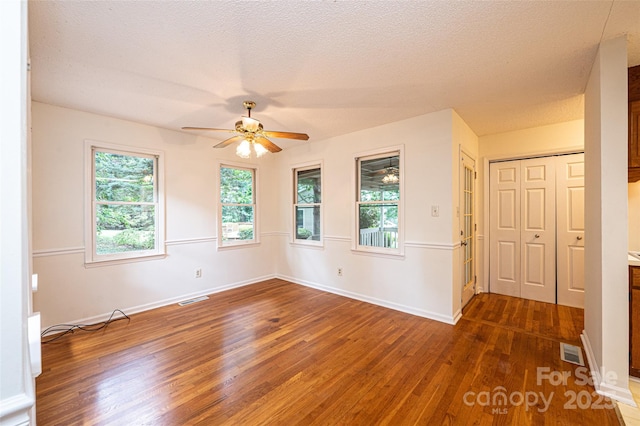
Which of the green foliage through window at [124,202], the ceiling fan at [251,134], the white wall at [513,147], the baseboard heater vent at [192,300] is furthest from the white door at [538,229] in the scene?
the green foliage through window at [124,202]

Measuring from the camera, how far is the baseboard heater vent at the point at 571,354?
2291 mm

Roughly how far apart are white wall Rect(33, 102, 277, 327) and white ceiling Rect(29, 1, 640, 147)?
37cm

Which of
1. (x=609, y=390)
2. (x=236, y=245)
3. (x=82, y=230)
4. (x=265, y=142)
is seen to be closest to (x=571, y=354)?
(x=609, y=390)

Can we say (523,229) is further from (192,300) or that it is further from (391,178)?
(192,300)

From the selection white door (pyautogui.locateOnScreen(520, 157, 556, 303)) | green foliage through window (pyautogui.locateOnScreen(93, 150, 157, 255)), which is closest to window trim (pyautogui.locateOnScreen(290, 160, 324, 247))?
green foliage through window (pyautogui.locateOnScreen(93, 150, 157, 255))

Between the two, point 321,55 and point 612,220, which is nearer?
point 612,220

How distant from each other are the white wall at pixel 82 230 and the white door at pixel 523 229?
4149 millimetres

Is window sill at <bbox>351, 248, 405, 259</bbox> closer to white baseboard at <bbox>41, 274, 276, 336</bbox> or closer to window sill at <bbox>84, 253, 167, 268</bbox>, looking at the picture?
white baseboard at <bbox>41, 274, 276, 336</bbox>

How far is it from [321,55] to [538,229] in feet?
12.8

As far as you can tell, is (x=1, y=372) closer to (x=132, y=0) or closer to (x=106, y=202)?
(x=132, y=0)

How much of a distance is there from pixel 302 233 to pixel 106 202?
2.92 meters

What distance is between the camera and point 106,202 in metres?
3.31

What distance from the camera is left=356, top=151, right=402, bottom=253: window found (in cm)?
367

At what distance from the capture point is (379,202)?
383 centimetres
